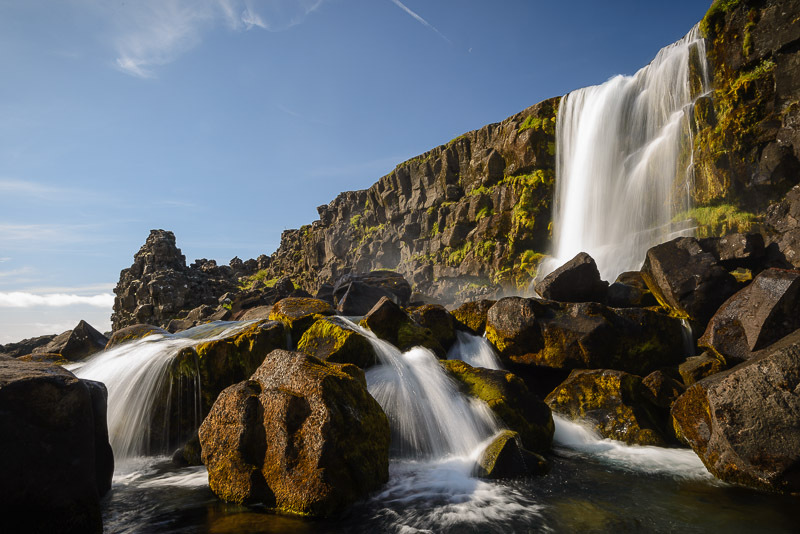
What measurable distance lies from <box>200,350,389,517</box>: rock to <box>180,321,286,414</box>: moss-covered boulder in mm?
3576

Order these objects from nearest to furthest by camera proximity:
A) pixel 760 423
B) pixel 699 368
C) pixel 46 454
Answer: pixel 46 454 → pixel 760 423 → pixel 699 368

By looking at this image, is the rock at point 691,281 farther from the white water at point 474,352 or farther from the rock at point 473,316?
the white water at point 474,352

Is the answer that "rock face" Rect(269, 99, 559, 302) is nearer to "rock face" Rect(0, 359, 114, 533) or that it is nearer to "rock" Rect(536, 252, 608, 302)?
"rock" Rect(536, 252, 608, 302)

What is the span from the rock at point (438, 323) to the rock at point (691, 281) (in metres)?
7.35

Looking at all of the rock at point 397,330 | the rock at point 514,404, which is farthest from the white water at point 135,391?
the rock at point 514,404

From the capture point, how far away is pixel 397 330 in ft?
39.9

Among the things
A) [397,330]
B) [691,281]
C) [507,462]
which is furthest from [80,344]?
[691,281]

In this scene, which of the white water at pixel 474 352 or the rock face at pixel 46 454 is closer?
the rock face at pixel 46 454

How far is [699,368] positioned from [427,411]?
7.45 m

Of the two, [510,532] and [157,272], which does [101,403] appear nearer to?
[510,532]

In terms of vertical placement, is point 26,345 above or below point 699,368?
above

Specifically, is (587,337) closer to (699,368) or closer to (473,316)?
(699,368)

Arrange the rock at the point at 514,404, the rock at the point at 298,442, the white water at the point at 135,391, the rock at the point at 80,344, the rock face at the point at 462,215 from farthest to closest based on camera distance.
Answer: the rock face at the point at 462,215, the rock at the point at 80,344, the white water at the point at 135,391, the rock at the point at 514,404, the rock at the point at 298,442

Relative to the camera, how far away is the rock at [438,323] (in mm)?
13867
